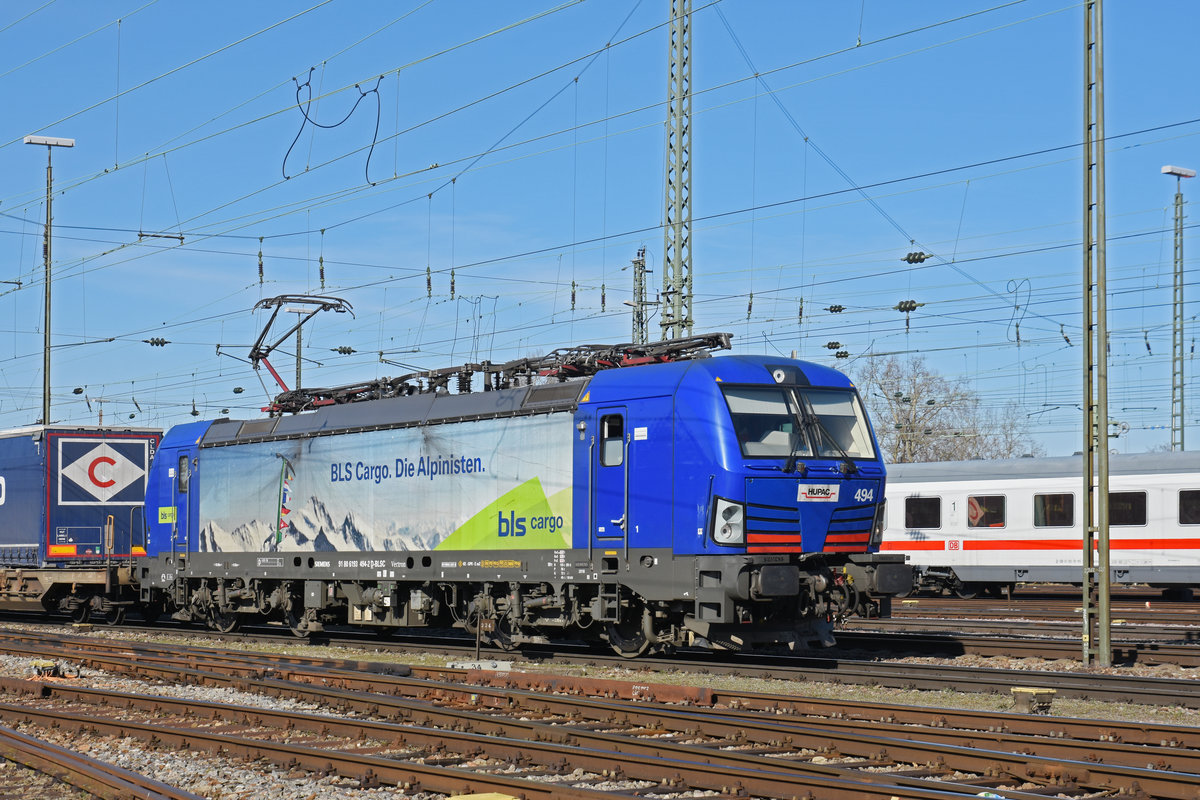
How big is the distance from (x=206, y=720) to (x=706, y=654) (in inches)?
293

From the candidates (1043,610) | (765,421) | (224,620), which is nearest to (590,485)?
(765,421)

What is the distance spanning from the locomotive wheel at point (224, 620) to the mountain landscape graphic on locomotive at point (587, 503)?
1476 millimetres

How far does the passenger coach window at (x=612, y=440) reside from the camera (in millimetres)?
15992

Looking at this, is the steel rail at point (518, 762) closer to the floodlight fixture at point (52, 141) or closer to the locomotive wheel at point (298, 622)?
the locomotive wheel at point (298, 622)

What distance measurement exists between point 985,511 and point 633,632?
53.2 ft

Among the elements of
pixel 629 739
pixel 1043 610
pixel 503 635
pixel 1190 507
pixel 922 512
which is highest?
pixel 1190 507

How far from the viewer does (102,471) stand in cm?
2591

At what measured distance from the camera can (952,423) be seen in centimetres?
7000

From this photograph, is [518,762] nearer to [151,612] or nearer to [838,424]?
[838,424]

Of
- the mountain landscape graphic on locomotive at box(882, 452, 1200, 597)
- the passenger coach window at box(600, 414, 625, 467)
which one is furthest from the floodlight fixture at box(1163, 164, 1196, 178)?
the passenger coach window at box(600, 414, 625, 467)

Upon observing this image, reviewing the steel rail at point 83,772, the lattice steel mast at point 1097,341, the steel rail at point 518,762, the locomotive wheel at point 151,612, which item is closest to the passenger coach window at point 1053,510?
the lattice steel mast at point 1097,341

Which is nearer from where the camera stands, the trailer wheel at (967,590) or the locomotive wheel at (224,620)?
the locomotive wheel at (224,620)

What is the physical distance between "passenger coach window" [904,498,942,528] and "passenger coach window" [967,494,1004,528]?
2.81 ft

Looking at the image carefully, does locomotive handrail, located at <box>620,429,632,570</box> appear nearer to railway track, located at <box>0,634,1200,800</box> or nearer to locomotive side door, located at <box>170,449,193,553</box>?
railway track, located at <box>0,634,1200,800</box>
